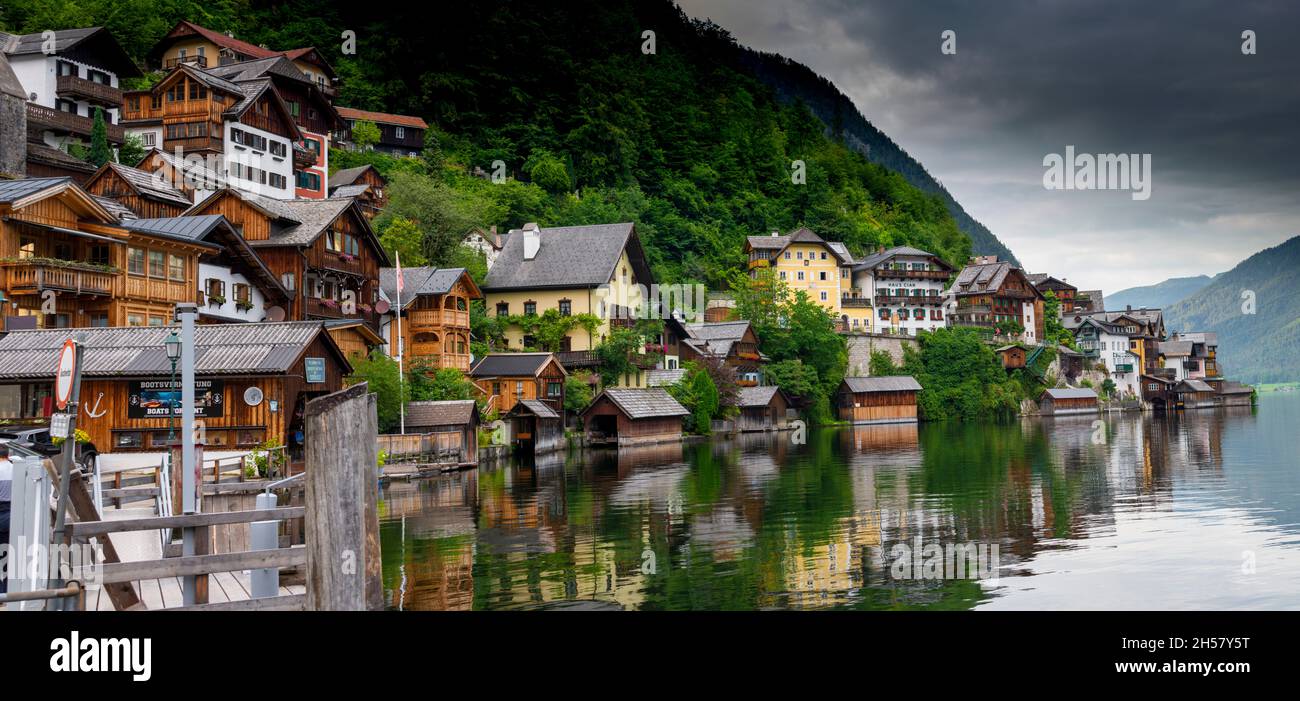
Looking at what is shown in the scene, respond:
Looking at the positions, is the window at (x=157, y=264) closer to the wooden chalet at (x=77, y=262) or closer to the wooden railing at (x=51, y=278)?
the wooden chalet at (x=77, y=262)

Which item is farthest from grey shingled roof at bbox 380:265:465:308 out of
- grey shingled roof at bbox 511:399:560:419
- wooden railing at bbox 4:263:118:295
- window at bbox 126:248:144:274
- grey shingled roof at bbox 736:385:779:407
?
grey shingled roof at bbox 736:385:779:407

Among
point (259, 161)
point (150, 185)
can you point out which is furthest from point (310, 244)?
point (259, 161)

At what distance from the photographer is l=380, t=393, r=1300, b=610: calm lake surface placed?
1942 centimetres

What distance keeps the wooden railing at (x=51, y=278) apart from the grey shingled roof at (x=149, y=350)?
175 cm

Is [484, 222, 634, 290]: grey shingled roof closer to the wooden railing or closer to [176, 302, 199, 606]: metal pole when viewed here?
the wooden railing

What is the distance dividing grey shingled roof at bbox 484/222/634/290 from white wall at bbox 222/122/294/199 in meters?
16.4

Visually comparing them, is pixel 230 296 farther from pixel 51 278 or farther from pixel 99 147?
pixel 99 147

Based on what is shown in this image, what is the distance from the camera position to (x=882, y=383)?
10212cm

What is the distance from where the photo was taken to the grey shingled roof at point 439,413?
164 feet

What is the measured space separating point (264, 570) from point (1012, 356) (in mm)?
119441

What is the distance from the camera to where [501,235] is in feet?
303

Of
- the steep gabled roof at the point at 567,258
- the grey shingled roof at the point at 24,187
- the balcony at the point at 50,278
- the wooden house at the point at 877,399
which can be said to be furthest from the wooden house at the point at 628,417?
the grey shingled roof at the point at 24,187
